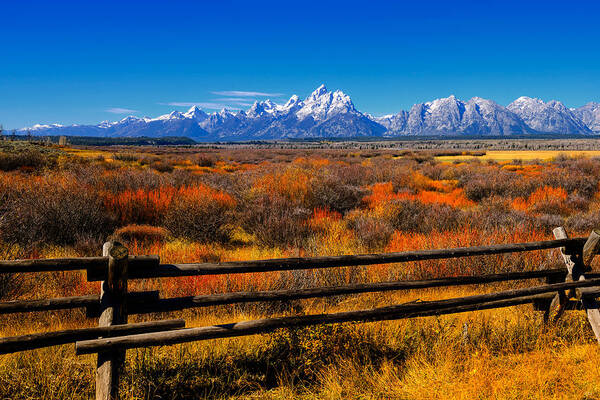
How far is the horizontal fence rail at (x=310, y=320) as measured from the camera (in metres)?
2.77

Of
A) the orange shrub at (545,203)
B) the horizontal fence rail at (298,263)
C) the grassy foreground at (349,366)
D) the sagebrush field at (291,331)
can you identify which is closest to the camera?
the horizontal fence rail at (298,263)

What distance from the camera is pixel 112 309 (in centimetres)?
288

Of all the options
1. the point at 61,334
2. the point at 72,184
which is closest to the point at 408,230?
the point at 61,334

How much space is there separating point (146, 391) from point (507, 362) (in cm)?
360

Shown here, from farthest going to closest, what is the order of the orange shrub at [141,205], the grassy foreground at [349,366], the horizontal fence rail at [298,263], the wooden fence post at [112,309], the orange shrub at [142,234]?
the orange shrub at [141,205], the orange shrub at [142,234], the grassy foreground at [349,366], the horizontal fence rail at [298,263], the wooden fence post at [112,309]

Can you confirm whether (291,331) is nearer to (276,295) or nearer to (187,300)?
(276,295)

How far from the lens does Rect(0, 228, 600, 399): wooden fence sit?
9.04ft

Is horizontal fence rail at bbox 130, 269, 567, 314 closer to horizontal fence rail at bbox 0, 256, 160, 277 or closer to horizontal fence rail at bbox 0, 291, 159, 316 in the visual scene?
horizontal fence rail at bbox 0, 291, 159, 316

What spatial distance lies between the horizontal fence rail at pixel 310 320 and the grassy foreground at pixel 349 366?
310 mm

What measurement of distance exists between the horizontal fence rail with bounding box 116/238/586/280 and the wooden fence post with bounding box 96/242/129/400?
0.16 meters

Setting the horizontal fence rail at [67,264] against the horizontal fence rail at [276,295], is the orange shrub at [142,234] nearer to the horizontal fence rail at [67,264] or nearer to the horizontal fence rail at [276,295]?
the horizontal fence rail at [276,295]

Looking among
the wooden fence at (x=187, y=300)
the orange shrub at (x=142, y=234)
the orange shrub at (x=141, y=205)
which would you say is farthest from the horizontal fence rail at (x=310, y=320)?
the orange shrub at (x=141, y=205)

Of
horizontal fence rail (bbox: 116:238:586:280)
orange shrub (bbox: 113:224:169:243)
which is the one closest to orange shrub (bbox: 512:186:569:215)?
horizontal fence rail (bbox: 116:238:586:280)

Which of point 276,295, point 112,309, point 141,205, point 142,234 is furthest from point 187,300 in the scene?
point 141,205
